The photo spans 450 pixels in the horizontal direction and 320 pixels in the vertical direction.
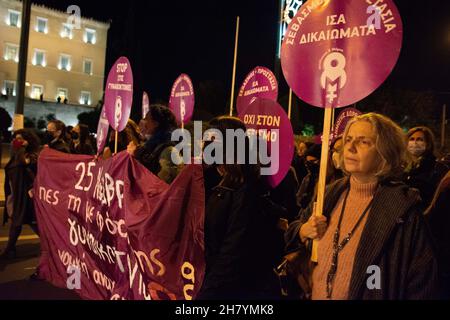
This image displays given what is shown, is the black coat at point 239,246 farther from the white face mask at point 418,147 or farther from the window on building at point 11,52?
the window on building at point 11,52

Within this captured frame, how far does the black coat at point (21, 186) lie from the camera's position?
21.0 ft

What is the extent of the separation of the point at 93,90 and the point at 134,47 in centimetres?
1015

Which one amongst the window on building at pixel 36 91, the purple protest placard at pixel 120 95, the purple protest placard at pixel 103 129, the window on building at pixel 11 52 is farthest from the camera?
the window on building at pixel 36 91

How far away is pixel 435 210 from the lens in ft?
11.2

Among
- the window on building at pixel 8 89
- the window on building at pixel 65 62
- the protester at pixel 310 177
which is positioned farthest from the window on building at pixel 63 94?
the protester at pixel 310 177

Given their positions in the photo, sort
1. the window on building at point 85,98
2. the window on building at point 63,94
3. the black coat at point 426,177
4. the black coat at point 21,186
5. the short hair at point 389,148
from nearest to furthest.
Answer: the short hair at point 389,148 < the black coat at point 426,177 < the black coat at point 21,186 < the window on building at point 63,94 < the window on building at point 85,98

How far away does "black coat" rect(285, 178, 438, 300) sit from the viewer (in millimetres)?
2041

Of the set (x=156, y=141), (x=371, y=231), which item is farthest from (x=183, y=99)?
(x=371, y=231)

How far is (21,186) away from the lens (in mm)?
6477

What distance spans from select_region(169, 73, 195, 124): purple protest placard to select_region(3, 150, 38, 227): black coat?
3.90 metres

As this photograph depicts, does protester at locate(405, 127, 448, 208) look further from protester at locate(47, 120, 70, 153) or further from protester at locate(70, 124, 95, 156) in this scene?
protester at locate(70, 124, 95, 156)

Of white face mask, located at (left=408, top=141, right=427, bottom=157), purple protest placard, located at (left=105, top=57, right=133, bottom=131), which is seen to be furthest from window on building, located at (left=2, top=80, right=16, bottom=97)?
white face mask, located at (left=408, top=141, right=427, bottom=157)

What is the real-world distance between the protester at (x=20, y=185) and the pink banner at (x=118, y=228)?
1306 millimetres
